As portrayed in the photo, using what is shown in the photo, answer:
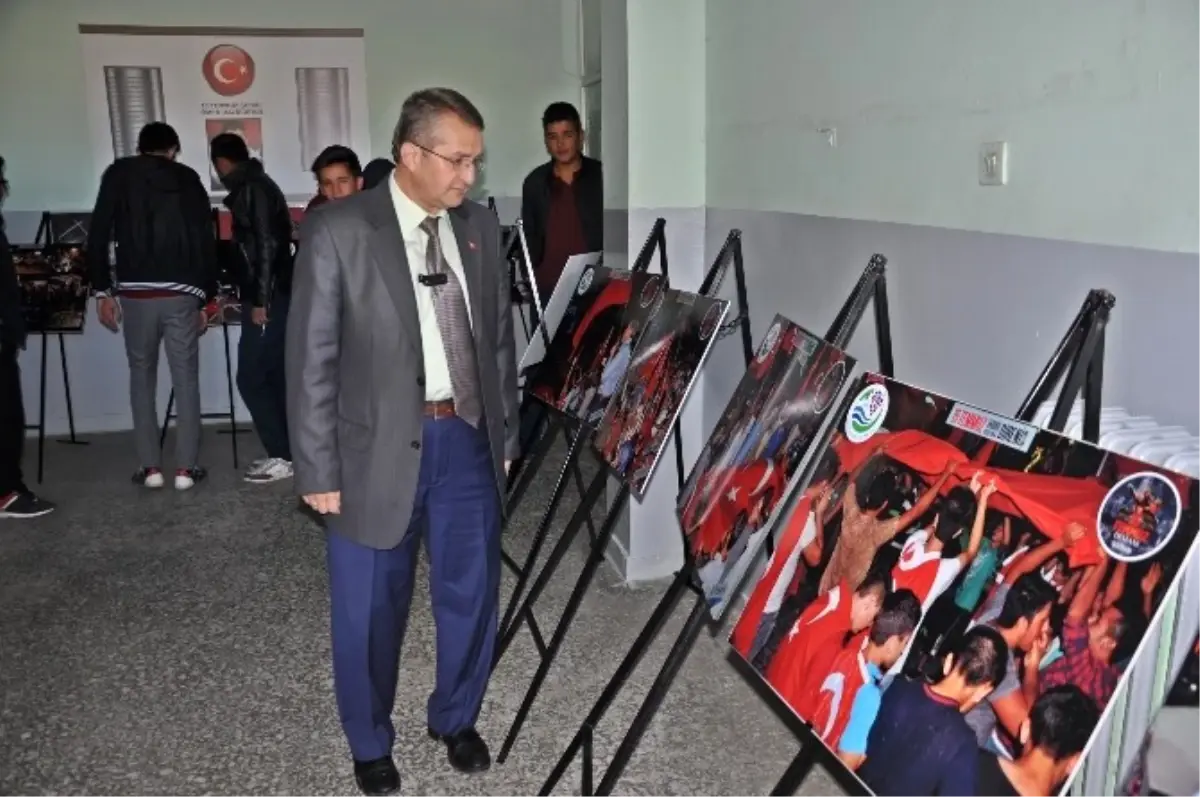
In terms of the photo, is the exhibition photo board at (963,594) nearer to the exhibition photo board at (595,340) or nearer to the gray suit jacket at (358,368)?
the gray suit jacket at (358,368)

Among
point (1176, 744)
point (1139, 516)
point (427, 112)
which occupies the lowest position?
point (1176, 744)

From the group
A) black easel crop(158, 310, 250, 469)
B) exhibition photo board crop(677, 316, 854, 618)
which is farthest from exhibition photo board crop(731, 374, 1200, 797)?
black easel crop(158, 310, 250, 469)

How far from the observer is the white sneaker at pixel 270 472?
15.3 ft

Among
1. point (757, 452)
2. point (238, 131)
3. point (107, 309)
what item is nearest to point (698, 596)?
point (757, 452)

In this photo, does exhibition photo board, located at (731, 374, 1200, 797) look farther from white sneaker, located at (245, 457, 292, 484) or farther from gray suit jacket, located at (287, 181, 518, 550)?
white sneaker, located at (245, 457, 292, 484)

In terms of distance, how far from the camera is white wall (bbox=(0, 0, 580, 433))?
208 inches

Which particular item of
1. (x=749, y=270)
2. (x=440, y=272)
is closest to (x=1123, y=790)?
(x=440, y=272)

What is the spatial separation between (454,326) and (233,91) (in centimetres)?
414

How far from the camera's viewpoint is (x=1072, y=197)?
162 cm

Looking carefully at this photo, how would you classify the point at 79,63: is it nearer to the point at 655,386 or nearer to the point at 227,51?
the point at 227,51

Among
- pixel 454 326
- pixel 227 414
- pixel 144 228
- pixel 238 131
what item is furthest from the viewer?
pixel 227 414

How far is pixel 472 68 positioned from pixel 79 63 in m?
2.06

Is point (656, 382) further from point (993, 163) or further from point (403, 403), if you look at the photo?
point (993, 163)

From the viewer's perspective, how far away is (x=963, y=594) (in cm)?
118
